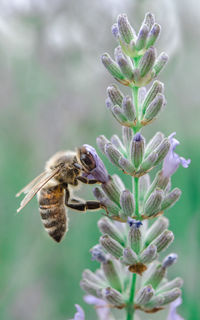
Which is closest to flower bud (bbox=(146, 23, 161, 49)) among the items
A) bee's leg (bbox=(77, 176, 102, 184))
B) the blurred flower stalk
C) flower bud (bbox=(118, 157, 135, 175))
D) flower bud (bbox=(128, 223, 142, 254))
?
the blurred flower stalk

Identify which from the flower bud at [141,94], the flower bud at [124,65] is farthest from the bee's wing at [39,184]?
the flower bud at [124,65]

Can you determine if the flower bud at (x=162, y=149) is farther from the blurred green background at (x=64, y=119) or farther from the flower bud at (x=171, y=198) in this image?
the blurred green background at (x=64, y=119)

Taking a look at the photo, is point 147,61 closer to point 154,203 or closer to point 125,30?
point 125,30

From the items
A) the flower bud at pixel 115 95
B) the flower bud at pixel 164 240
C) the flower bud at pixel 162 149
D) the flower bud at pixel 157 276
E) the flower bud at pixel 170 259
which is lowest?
the flower bud at pixel 157 276

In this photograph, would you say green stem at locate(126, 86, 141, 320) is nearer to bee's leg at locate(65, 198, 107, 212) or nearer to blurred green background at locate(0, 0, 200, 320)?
bee's leg at locate(65, 198, 107, 212)

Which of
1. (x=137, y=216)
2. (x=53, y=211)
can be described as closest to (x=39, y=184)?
(x=53, y=211)

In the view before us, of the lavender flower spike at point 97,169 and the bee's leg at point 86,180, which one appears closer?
the lavender flower spike at point 97,169

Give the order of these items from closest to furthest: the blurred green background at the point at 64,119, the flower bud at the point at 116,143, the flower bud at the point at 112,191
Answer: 1. the flower bud at the point at 112,191
2. the flower bud at the point at 116,143
3. the blurred green background at the point at 64,119
